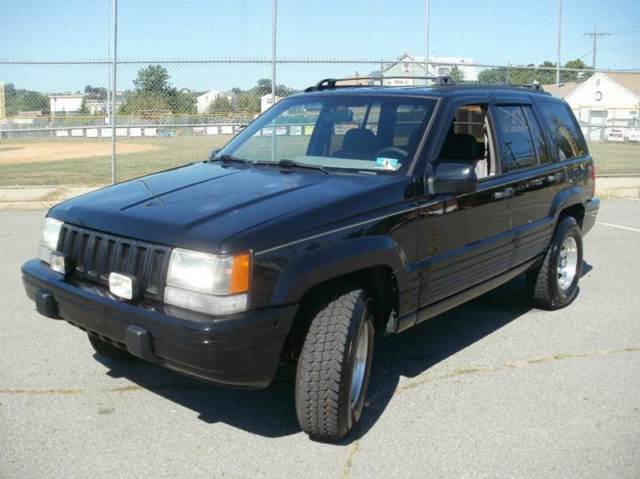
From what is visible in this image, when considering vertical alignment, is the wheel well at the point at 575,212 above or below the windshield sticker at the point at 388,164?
below

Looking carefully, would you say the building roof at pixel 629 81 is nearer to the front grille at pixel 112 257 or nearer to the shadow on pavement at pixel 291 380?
the shadow on pavement at pixel 291 380

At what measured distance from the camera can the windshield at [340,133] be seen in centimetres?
424

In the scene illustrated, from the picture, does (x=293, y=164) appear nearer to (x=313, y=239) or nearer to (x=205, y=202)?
(x=205, y=202)

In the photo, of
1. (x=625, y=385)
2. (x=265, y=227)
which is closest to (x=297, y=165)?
(x=265, y=227)

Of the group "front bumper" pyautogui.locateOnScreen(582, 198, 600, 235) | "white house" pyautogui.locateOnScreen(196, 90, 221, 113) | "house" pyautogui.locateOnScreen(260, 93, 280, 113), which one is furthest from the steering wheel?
"white house" pyautogui.locateOnScreen(196, 90, 221, 113)

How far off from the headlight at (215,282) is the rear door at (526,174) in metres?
2.44

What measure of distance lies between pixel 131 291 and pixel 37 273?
0.90 metres

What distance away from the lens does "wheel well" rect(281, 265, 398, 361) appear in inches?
135

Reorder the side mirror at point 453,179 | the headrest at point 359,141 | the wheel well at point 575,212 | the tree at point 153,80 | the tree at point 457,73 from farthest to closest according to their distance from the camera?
the tree at point 457,73
the tree at point 153,80
the wheel well at point 575,212
the headrest at point 359,141
the side mirror at point 453,179

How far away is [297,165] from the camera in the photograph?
4355 mm

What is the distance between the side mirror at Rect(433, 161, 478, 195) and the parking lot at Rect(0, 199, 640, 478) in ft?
3.99

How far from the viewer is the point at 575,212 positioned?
6.16 m

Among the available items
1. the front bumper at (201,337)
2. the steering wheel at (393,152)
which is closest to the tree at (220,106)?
the steering wheel at (393,152)

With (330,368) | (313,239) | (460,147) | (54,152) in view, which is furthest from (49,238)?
(54,152)
